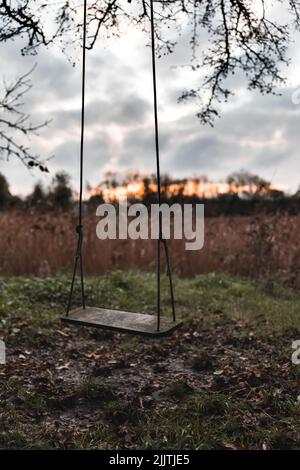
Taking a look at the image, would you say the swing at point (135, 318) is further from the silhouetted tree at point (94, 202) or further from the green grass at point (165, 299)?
the silhouetted tree at point (94, 202)

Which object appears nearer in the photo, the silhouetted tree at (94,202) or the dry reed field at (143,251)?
the dry reed field at (143,251)

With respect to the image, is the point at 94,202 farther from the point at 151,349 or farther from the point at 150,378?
the point at 150,378

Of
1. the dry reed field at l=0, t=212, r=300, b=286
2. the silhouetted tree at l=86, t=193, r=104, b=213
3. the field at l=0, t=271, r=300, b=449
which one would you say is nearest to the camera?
the field at l=0, t=271, r=300, b=449

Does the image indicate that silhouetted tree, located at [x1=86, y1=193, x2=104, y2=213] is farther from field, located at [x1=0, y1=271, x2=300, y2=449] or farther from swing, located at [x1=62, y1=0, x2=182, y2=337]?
swing, located at [x1=62, y1=0, x2=182, y2=337]

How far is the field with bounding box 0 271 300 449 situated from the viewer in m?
3.19

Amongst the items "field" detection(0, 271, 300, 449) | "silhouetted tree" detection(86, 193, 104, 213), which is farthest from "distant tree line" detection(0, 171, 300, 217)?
"field" detection(0, 271, 300, 449)

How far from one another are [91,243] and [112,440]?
5.47 m

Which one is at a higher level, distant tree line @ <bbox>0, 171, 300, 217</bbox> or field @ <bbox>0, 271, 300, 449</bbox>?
distant tree line @ <bbox>0, 171, 300, 217</bbox>

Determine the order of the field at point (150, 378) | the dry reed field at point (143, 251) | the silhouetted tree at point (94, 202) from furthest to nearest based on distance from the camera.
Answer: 1. the silhouetted tree at point (94, 202)
2. the dry reed field at point (143, 251)
3. the field at point (150, 378)

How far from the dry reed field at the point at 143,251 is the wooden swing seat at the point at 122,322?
3.93 meters

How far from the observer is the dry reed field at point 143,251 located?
26.7 feet

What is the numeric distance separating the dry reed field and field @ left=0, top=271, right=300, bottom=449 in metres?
1.41

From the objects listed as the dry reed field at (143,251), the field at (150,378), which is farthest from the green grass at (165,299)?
the dry reed field at (143,251)

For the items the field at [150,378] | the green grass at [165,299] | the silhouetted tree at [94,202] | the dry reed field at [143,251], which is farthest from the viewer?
the silhouetted tree at [94,202]
